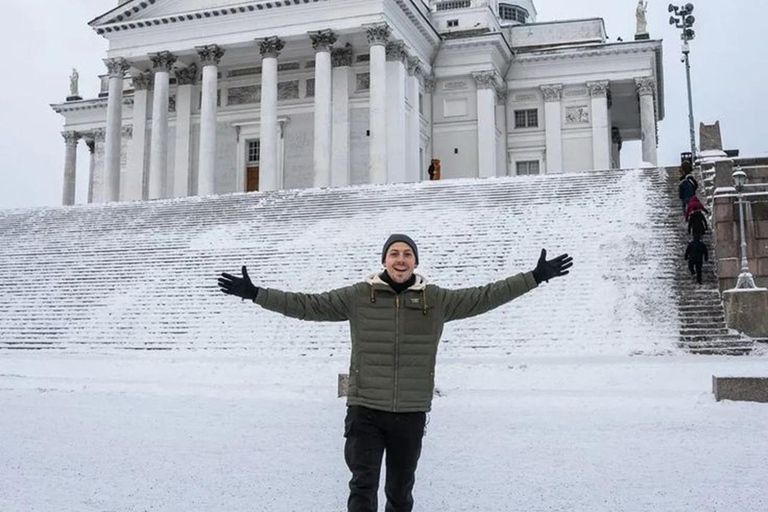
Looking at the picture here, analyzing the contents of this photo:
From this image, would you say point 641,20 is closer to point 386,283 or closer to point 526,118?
point 526,118

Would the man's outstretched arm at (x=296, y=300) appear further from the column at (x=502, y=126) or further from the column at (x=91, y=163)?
the column at (x=91, y=163)

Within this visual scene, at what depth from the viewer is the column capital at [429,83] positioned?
148 ft

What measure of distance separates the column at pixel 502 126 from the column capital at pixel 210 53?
16.2 metres

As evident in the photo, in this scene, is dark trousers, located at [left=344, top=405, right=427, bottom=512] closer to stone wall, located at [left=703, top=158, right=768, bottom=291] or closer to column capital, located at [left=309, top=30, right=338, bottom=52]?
stone wall, located at [left=703, top=158, right=768, bottom=291]

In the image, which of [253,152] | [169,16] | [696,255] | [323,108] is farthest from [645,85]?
[696,255]

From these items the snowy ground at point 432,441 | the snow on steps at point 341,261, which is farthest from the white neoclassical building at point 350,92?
the snowy ground at point 432,441

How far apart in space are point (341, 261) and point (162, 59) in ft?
85.0

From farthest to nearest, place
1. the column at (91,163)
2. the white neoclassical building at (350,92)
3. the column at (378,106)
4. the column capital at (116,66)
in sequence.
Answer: the column at (91,163), the column capital at (116,66), the white neoclassical building at (350,92), the column at (378,106)

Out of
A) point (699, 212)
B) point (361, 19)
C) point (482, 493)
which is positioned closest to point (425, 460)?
point (482, 493)

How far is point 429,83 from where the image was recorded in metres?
45.5

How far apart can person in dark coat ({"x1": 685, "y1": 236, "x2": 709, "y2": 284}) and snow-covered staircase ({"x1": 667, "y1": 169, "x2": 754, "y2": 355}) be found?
18cm

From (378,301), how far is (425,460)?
283 cm

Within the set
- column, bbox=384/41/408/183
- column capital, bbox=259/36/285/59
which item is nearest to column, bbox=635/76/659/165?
column, bbox=384/41/408/183

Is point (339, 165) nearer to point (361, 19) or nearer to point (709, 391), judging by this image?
point (361, 19)
